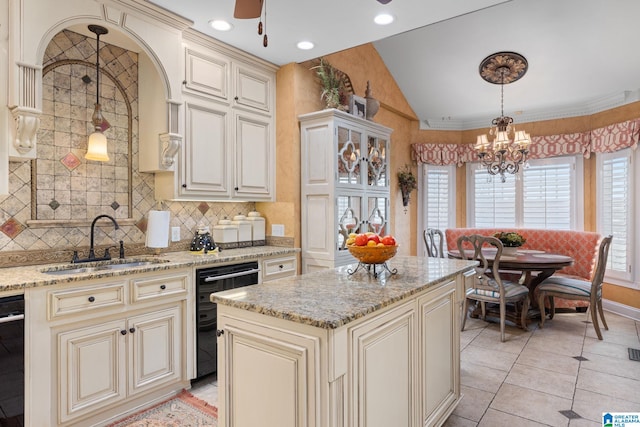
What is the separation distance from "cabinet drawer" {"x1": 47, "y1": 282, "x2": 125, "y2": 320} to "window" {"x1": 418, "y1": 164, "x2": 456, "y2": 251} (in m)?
4.83

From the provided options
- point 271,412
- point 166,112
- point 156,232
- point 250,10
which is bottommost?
point 271,412

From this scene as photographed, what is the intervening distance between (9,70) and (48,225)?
0.99 m

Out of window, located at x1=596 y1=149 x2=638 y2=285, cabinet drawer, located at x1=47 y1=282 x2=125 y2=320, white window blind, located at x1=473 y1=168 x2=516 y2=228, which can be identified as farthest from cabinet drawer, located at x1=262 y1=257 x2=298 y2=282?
window, located at x1=596 y1=149 x2=638 y2=285

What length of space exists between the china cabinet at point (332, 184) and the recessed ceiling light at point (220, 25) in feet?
3.55

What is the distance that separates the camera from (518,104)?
5492 millimetres

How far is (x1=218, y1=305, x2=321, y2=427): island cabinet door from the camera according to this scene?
1.38m

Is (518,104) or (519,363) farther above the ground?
(518,104)

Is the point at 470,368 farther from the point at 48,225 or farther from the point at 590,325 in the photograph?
the point at 48,225

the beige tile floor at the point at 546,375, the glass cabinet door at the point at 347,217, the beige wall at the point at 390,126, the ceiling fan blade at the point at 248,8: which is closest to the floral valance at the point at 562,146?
the beige wall at the point at 390,126

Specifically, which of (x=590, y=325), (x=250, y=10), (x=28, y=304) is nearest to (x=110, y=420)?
(x=28, y=304)

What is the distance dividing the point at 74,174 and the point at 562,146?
19.2 feet

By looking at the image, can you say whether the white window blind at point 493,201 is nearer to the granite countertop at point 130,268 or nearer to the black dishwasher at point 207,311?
the granite countertop at point 130,268

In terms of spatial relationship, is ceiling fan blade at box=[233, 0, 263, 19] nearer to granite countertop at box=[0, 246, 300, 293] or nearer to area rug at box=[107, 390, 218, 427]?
granite countertop at box=[0, 246, 300, 293]

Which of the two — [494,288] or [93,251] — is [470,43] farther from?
[93,251]
